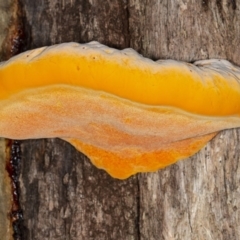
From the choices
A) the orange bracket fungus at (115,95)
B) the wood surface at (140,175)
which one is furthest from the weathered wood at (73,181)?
the orange bracket fungus at (115,95)

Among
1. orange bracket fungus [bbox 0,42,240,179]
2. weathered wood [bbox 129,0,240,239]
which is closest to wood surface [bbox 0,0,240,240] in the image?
weathered wood [bbox 129,0,240,239]

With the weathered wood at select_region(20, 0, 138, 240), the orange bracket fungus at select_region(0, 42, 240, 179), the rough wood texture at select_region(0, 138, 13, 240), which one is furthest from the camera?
the rough wood texture at select_region(0, 138, 13, 240)

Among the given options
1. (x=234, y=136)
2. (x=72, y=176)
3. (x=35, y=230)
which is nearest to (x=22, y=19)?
(x=72, y=176)

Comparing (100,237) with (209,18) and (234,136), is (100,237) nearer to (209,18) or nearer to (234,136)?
(234,136)

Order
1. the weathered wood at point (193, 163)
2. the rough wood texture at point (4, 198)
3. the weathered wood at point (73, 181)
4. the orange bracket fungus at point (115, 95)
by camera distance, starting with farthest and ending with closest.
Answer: the rough wood texture at point (4, 198), the weathered wood at point (73, 181), the weathered wood at point (193, 163), the orange bracket fungus at point (115, 95)

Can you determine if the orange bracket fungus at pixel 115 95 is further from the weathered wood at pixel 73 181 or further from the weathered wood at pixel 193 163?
the weathered wood at pixel 73 181

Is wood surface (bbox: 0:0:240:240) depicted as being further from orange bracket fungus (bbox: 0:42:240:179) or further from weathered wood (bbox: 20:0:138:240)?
orange bracket fungus (bbox: 0:42:240:179)
